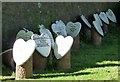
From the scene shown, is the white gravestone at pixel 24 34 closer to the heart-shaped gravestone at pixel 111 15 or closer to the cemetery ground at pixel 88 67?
the cemetery ground at pixel 88 67

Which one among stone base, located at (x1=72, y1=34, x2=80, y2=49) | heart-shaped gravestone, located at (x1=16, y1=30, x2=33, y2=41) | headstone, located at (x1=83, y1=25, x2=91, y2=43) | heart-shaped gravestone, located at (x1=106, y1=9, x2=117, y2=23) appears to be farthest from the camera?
heart-shaped gravestone, located at (x1=106, y1=9, x2=117, y2=23)

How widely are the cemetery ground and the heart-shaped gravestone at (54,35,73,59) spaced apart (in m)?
0.30

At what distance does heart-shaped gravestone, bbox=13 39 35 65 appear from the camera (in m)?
7.52

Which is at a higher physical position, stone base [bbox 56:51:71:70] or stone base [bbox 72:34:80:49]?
stone base [bbox 72:34:80:49]

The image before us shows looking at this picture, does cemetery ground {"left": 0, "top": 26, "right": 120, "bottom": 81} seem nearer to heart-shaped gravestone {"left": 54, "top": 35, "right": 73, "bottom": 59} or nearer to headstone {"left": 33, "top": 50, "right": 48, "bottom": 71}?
headstone {"left": 33, "top": 50, "right": 48, "bottom": 71}

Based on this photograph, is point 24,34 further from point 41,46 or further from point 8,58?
point 8,58

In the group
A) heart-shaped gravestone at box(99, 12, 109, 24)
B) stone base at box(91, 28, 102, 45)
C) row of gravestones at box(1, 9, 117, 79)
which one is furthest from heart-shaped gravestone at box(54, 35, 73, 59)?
heart-shaped gravestone at box(99, 12, 109, 24)

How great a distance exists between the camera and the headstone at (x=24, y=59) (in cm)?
753

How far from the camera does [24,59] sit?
7500 millimetres

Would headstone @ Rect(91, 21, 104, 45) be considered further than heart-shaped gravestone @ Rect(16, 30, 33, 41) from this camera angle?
Yes

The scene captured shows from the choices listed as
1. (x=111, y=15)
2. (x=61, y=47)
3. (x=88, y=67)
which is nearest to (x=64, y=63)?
(x=61, y=47)

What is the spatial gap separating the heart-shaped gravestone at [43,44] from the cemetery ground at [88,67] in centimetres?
29

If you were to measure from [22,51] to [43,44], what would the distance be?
1063 mm

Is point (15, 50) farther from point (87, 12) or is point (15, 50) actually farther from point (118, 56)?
point (87, 12)
